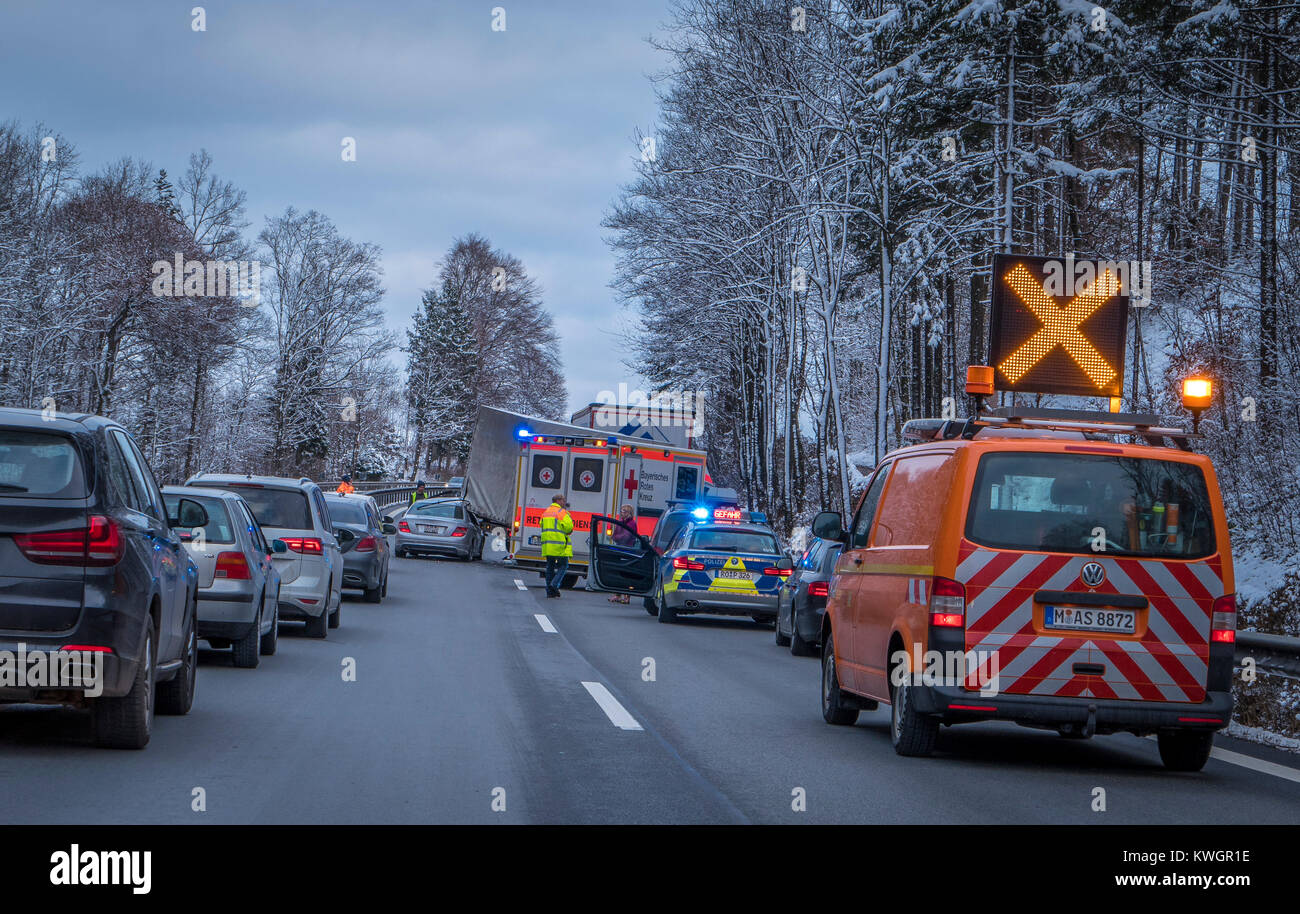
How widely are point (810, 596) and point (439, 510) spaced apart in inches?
826

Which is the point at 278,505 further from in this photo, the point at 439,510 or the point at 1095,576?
the point at 439,510

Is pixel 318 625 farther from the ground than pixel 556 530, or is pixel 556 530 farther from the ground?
pixel 556 530

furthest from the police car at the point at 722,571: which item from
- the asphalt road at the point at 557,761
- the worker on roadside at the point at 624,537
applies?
the asphalt road at the point at 557,761

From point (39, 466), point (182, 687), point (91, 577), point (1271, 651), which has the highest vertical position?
point (39, 466)

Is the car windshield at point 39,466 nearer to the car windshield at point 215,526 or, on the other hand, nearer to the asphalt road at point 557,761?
the asphalt road at point 557,761

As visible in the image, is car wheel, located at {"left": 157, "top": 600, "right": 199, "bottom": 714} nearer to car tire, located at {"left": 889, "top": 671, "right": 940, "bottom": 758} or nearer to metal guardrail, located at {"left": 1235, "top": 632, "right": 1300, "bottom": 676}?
car tire, located at {"left": 889, "top": 671, "right": 940, "bottom": 758}

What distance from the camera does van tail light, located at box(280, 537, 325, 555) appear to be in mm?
16953

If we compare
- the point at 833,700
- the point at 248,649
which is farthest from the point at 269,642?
the point at 833,700

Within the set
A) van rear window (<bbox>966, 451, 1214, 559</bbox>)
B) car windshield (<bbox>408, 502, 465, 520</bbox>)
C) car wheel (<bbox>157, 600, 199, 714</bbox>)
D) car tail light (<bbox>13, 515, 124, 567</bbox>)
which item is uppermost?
van rear window (<bbox>966, 451, 1214, 559</bbox>)

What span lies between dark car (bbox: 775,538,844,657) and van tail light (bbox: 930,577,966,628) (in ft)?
28.1

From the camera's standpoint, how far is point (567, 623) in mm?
21203

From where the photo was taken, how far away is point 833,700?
11.5 metres

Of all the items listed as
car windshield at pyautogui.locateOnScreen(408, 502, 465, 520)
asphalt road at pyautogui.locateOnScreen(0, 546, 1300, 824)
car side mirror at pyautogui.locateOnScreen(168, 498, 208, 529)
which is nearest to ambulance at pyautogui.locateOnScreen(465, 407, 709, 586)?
car windshield at pyautogui.locateOnScreen(408, 502, 465, 520)

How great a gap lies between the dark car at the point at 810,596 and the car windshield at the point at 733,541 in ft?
9.70
